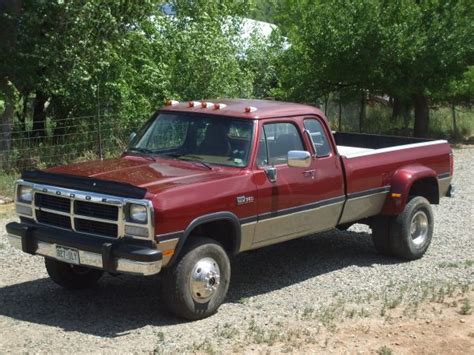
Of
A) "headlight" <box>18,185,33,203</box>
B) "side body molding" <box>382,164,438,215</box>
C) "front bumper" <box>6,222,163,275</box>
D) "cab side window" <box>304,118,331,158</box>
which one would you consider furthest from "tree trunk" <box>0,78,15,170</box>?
"side body molding" <box>382,164,438,215</box>

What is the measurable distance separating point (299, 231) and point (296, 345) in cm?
184

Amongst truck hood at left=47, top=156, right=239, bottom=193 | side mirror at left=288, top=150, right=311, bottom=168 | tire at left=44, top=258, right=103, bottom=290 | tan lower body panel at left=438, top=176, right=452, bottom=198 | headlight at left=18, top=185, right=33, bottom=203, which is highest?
side mirror at left=288, top=150, right=311, bottom=168

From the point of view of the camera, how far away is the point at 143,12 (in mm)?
14656

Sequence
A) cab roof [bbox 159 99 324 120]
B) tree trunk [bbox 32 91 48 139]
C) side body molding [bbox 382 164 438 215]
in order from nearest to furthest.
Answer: cab roof [bbox 159 99 324 120], side body molding [bbox 382 164 438 215], tree trunk [bbox 32 91 48 139]

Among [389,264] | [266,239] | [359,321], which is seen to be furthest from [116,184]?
[389,264]

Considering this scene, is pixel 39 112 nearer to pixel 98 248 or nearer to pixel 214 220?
pixel 214 220

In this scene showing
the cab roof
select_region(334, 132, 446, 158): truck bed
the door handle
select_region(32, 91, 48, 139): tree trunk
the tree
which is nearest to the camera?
the cab roof

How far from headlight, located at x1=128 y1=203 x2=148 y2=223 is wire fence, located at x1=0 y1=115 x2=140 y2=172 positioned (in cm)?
821

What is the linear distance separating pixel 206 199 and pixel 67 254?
4.18ft

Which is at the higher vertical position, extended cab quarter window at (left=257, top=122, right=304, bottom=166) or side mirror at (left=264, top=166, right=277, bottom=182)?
extended cab quarter window at (left=257, top=122, right=304, bottom=166)

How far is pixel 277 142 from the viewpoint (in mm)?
7691

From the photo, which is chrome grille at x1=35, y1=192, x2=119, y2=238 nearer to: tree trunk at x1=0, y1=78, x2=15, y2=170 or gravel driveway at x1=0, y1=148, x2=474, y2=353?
gravel driveway at x1=0, y1=148, x2=474, y2=353

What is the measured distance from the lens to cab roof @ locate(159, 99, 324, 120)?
7633 mm

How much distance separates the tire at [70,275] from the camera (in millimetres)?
7492
